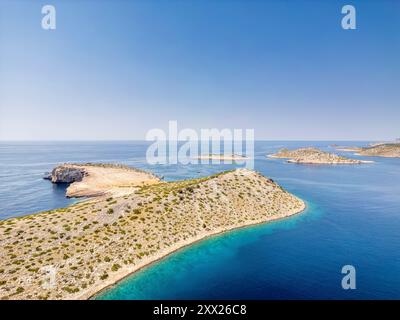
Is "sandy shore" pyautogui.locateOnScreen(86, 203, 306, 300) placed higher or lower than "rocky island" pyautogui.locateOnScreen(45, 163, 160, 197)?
lower

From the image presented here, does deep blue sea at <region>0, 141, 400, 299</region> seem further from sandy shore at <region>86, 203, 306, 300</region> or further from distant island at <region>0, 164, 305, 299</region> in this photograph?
distant island at <region>0, 164, 305, 299</region>

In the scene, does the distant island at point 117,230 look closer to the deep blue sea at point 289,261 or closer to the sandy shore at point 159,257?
the sandy shore at point 159,257

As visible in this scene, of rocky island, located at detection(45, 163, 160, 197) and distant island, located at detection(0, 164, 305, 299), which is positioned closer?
distant island, located at detection(0, 164, 305, 299)

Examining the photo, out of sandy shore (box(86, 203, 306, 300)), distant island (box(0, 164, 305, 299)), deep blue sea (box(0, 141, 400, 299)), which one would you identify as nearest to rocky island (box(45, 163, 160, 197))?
deep blue sea (box(0, 141, 400, 299))

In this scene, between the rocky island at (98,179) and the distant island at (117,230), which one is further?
the rocky island at (98,179)

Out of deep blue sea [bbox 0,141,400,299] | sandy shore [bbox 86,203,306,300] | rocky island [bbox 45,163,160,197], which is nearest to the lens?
sandy shore [bbox 86,203,306,300]

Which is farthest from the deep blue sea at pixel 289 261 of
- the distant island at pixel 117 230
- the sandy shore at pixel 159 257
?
the distant island at pixel 117 230

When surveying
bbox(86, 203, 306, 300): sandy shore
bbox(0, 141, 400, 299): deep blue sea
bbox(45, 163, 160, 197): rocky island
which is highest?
bbox(45, 163, 160, 197): rocky island

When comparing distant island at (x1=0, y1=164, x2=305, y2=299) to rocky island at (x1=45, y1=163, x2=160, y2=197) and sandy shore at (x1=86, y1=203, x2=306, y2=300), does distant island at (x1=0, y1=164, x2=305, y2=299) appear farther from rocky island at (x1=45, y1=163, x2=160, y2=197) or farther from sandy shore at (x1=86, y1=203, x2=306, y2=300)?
rocky island at (x1=45, y1=163, x2=160, y2=197)

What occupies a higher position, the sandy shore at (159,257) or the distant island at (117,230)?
the distant island at (117,230)

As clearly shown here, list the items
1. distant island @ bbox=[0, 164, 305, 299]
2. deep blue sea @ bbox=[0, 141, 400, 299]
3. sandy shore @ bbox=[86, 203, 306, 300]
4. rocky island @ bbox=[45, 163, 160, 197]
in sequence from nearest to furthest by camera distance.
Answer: sandy shore @ bbox=[86, 203, 306, 300] → deep blue sea @ bbox=[0, 141, 400, 299] → distant island @ bbox=[0, 164, 305, 299] → rocky island @ bbox=[45, 163, 160, 197]
